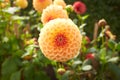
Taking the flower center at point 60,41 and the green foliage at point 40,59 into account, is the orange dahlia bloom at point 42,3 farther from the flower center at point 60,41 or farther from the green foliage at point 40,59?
the flower center at point 60,41

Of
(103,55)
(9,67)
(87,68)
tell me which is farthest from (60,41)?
(9,67)

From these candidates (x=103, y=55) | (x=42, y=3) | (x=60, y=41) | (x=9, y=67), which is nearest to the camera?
(x=60, y=41)

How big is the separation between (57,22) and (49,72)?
631 millimetres

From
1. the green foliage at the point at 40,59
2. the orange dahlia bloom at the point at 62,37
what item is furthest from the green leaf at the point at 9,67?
the orange dahlia bloom at the point at 62,37

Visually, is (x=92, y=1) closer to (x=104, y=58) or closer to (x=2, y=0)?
(x=2, y=0)

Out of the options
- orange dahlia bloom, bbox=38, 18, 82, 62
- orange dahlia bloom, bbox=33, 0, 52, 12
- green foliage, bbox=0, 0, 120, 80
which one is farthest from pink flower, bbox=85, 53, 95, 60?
orange dahlia bloom, bbox=38, 18, 82, 62

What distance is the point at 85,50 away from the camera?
157cm

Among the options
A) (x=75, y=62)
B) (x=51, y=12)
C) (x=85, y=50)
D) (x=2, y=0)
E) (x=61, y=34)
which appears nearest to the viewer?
(x=61, y=34)

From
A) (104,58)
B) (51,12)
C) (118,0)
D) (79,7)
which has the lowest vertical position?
(118,0)

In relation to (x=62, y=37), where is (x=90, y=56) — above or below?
below

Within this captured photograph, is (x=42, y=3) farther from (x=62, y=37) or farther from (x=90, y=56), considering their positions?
(x=62, y=37)

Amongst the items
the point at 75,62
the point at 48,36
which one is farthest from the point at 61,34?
the point at 75,62

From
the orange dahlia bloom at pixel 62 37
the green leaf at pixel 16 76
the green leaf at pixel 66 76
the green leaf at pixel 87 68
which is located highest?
the orange dahlia bloom at pixel 62 37

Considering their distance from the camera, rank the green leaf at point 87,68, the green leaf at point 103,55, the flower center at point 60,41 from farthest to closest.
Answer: the green leaf at point 103,55, the green leaf at point 87,68, the flower center at point 60,41
